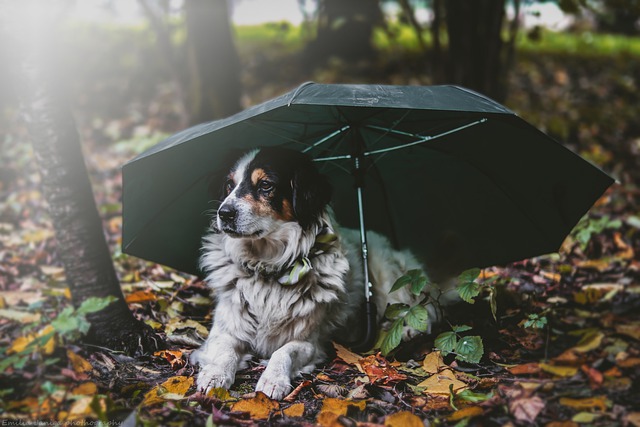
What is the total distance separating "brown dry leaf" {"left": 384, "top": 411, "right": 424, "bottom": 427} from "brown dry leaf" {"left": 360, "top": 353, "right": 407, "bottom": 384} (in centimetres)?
50

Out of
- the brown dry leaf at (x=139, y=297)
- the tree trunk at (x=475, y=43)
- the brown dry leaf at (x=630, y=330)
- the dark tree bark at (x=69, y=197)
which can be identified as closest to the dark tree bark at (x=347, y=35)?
the tree trunk at (x=475, y=43)

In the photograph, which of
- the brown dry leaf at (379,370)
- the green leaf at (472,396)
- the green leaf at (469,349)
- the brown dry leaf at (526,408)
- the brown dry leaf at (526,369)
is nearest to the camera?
the brown dry leaf at (526,408)

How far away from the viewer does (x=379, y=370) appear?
3.04 metres

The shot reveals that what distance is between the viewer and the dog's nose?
10.1 ft

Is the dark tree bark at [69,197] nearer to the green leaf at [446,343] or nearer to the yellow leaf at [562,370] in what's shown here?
the green leaf at [446,343]

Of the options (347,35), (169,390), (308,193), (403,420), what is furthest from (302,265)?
(347,35)

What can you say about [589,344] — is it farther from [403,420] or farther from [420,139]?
[420,139]

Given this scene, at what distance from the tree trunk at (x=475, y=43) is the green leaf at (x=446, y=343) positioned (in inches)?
167

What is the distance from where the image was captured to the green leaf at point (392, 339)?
3156 mm

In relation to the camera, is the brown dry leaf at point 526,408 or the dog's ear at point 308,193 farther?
the dog's ear at point 308,193

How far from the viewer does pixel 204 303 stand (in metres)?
4.13

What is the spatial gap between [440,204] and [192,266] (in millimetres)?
1722

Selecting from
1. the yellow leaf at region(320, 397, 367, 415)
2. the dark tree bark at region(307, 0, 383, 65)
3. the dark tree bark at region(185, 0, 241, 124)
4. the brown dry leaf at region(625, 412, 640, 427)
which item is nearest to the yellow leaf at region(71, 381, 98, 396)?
the yellow leaf at region(320, 397, 367, 415)

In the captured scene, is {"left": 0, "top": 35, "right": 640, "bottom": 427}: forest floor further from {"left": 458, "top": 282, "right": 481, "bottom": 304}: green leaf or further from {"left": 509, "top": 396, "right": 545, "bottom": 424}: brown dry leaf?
{"left": 458, "top": 282, "right": 481, "bottom": 304}: green leaf
